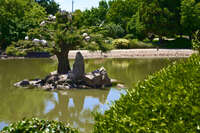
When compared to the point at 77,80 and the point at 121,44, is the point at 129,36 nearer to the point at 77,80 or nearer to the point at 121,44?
the point at 121,44

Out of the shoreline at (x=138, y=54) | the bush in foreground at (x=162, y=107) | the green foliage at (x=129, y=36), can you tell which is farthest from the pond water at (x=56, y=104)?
the green foliage at (x=129, y=36)

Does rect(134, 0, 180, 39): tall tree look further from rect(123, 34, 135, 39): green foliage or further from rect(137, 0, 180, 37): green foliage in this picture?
rect(123, 34, 135, 39): green foliage

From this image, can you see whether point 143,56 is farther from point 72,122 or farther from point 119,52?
point 72,122

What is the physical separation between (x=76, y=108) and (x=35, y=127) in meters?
8.30

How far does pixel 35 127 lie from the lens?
3.36m

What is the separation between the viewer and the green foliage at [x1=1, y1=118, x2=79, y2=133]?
3.32 m

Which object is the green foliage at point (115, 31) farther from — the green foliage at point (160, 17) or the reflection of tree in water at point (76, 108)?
the reflection of tree in water at point (76, 108)

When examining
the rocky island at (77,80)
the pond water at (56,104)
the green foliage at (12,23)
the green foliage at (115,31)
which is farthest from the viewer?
the green foliage at (115,31)

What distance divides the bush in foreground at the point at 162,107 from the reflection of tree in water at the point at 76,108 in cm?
649

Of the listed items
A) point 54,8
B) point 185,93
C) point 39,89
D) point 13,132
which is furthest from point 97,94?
point 54,8

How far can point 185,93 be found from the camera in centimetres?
244

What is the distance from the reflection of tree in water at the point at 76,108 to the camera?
32.7 feet

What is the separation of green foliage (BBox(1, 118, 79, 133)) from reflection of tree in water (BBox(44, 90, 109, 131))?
5755 millimetres

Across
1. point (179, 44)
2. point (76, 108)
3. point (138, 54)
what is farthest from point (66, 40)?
point (179, 44)
